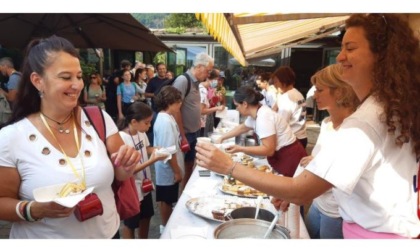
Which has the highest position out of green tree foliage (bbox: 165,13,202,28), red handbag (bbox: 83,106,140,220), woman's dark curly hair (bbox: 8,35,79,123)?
green tree foliage (bbox: 165,13,202,28)

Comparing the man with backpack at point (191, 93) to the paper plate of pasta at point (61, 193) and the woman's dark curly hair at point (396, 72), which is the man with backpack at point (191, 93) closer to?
the paper plate of pasta at point (61, 193)

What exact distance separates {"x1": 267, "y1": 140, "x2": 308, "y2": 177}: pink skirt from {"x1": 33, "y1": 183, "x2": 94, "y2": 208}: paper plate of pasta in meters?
1.74

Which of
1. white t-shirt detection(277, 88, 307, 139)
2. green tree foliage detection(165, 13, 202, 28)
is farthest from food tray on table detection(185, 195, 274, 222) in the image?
green tree foliage detection(165, 13, 202, 28)

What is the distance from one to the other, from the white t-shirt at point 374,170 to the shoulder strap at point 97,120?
2.93 ft

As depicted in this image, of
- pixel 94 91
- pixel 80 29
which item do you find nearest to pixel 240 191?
pixel 80 29

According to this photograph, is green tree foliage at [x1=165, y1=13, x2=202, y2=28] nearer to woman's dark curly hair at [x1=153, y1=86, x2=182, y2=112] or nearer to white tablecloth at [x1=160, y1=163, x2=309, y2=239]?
woman's dark curly hair at [x1=153, y1=86, x2=182, y2=112]

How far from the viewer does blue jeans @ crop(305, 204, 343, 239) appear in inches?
69.2

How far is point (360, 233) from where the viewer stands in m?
1.14

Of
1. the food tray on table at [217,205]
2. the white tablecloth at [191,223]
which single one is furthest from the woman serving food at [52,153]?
the food tray on table at [217,205]

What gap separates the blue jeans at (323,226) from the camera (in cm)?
176

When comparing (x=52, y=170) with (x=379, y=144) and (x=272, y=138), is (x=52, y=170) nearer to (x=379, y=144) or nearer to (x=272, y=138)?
(x=379, y=144)

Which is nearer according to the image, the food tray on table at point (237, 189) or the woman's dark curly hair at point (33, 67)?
the woman's dark curly hair at point (33, 67)
